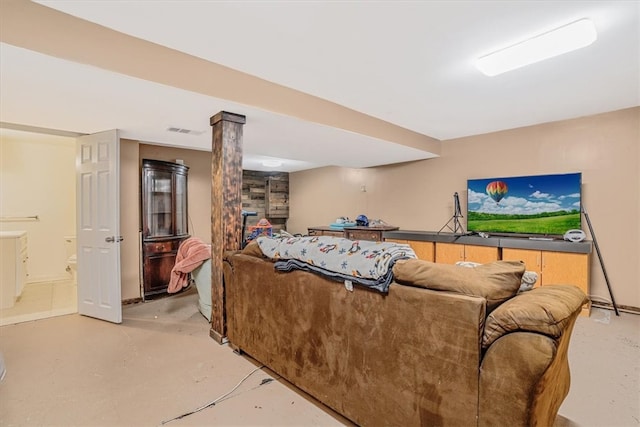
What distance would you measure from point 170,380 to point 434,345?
1918 mm

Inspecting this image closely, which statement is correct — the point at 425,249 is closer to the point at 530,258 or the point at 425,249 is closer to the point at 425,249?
the point at 425,249

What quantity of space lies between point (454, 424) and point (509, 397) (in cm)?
28

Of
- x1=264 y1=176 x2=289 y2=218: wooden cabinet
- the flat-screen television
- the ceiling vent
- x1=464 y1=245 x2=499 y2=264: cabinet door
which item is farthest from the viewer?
x1=264 y1=176 x2=289 y2=218: wooden cabinet

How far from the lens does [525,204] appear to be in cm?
419

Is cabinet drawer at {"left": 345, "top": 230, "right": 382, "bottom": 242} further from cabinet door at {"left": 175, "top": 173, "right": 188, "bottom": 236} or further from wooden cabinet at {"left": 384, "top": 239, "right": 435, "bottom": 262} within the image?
cabinet door at {"left": 175, "top": 173, "right": 188, "bottom": 236}

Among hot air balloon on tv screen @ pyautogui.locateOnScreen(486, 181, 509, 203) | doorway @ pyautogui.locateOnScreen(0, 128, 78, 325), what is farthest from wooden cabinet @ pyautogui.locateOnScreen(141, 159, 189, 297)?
hot air balloon on tv screen @ pyautogui.locateOnScreen(486, 181, 509, 203)

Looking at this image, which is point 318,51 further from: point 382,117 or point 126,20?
point 382,117

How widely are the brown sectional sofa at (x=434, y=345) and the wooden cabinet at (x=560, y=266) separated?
97.7 inches

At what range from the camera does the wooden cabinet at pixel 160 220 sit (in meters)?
4.22

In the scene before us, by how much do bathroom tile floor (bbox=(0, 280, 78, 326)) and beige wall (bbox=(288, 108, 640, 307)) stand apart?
5.02 m

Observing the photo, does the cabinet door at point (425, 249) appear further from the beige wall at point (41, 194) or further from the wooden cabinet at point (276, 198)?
the beige wall at point (41, 194)

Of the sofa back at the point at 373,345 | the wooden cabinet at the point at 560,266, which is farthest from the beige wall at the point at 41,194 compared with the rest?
the wooden cabinet at the point at 560,266

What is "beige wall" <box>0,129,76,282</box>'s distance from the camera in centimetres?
475

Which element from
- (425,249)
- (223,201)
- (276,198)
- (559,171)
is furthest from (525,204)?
(276,198)
